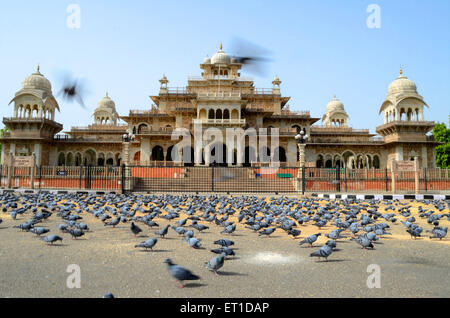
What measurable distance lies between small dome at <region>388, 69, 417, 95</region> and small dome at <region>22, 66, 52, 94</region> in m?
40.2

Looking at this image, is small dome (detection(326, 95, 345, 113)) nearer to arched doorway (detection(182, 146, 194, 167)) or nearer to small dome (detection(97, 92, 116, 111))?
arched doorway (detection(182, 146, 194, 167))

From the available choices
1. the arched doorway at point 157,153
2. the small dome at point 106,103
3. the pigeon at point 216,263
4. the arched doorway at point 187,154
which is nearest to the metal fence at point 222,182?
the arched doorway at point 187,154

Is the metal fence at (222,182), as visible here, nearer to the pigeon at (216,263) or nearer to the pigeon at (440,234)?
the pigeon at (440,234)

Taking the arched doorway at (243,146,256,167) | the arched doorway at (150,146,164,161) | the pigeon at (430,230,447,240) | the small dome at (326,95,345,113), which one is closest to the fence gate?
the arched doorway at (243,146,256,167)

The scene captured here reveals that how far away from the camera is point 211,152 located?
33844 millimetres

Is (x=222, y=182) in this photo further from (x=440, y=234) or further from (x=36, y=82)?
(x=36, y=82)

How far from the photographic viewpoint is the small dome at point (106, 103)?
4981 centimetres

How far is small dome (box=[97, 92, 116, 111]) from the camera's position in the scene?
4981 centimetres

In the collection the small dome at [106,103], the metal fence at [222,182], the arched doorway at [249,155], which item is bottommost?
the metal fence at [222,182]

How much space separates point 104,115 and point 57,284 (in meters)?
49.6

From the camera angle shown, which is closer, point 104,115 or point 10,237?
point 10,237

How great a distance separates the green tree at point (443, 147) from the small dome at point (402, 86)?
10.7 meters

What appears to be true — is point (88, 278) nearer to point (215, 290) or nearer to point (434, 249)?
point (215, 290)
